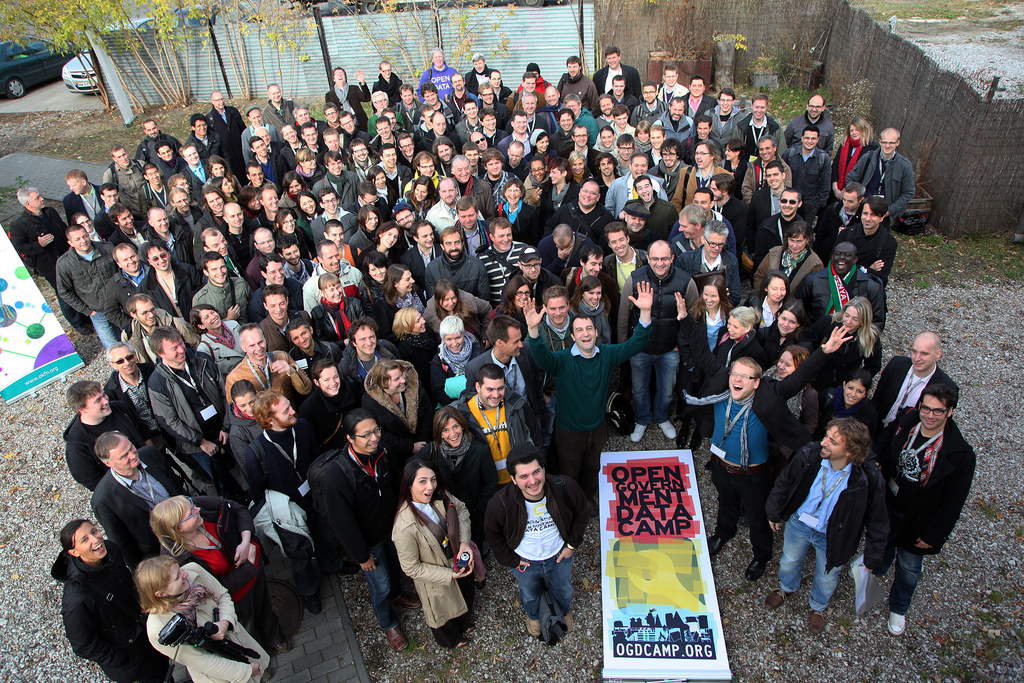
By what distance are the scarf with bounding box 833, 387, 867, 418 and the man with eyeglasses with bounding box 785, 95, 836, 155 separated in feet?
13.9

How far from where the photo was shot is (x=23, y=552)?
563 centimetres

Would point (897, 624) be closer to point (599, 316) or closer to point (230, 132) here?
point (599, 316)

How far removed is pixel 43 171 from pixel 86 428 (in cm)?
1248

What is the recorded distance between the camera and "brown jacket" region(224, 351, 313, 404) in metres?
4.82

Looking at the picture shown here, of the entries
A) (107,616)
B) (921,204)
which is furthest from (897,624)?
(921,204)

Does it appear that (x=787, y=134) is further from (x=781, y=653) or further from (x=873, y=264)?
(x=781, y=653)

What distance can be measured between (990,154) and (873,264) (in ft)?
13.8

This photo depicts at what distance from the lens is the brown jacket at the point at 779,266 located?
550cm

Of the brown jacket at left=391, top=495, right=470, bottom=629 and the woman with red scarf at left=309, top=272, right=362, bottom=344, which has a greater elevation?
the woman with red scarf at left=309, top=272, right=362, bottom=344

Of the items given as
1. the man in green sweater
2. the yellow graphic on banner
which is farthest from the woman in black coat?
the yellow graphic on banner

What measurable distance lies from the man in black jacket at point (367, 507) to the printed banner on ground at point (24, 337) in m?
5.83

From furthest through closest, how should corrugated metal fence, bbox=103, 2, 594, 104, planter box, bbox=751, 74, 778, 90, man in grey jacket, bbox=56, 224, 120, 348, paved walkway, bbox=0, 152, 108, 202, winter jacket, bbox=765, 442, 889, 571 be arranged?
corrugated metal fence, bbox=103, 2, 594, 104
planter box, bbox=751, 74, 778, 90
paved walkway, bbox=0, 152, 108, 202
man in grey jacket, bbox=56, 224, 120, 348
winter jacket, bbox=765, 442, 889, 571

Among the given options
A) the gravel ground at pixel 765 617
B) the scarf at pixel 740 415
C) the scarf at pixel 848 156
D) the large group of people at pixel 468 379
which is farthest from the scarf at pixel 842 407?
the scarf at pixel 848 156

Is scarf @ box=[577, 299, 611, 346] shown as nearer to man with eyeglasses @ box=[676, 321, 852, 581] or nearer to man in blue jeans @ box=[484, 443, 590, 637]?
man with eyeglasses @ box=[676, 321, 852, 581]
